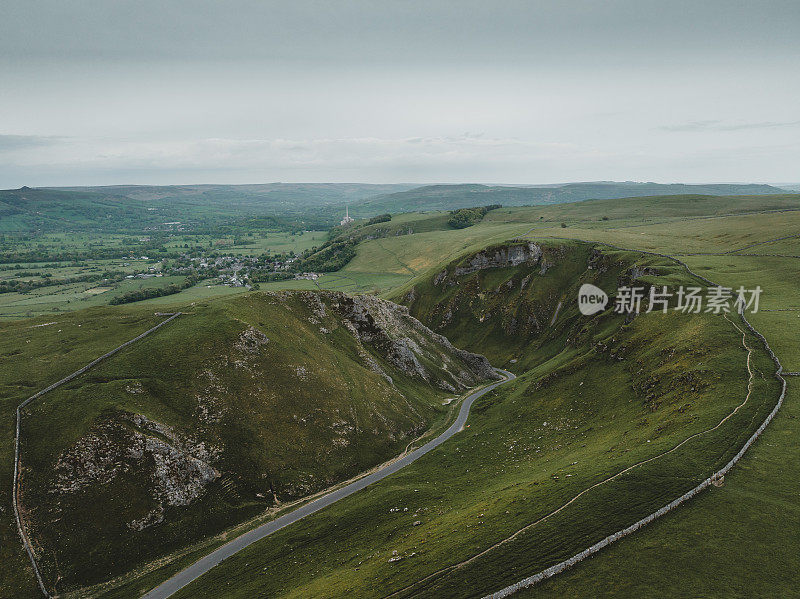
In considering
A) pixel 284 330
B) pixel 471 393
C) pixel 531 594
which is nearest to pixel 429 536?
pixel 531 594

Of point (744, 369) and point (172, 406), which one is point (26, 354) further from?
point (744, 369)

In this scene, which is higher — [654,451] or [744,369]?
[744,369]

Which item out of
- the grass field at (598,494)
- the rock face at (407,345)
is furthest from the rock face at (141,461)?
the rock face at (407,345)

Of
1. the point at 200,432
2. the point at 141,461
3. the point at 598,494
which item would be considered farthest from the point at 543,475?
the point at 141,461

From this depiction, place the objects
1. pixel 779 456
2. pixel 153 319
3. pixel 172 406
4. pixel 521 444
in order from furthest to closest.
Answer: pixel 153 319, pixel 521 444, pixel 172 406, pixel 779 456

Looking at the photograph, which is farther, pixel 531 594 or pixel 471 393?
pixel 471 393

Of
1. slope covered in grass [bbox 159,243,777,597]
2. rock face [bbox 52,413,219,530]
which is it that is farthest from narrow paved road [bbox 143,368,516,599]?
rock face [bbox 52,413,219,530]

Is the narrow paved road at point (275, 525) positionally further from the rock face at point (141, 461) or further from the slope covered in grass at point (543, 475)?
the rock face at point (141, 461)
